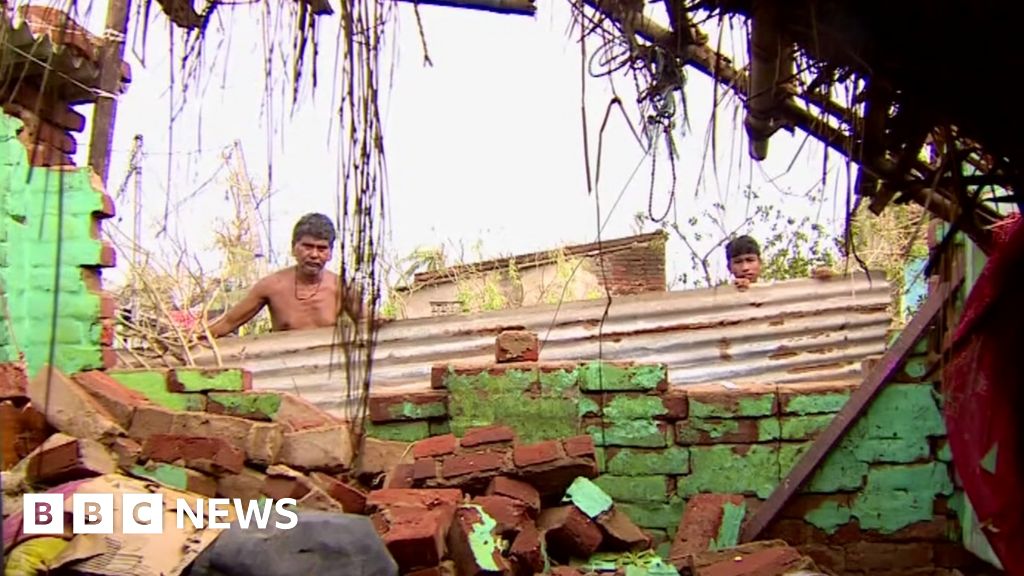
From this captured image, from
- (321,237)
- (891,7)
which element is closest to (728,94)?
(891,7)

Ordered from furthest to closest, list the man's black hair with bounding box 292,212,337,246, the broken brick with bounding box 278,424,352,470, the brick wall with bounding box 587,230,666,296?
the brick wall with bounding box 587,230,666,296 → the man's black hair with bounding box 292,212,337,246 → the broken brick with bounding box 278,424,352,470

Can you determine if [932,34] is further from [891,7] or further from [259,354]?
[259,354]

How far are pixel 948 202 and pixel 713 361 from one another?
339 cm

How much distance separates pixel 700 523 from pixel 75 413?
3.02 metres

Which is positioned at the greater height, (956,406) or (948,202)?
(948,202)

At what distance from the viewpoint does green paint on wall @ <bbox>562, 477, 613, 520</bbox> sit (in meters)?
4.89

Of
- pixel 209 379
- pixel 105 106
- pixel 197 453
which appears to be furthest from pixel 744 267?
pixel 105 106

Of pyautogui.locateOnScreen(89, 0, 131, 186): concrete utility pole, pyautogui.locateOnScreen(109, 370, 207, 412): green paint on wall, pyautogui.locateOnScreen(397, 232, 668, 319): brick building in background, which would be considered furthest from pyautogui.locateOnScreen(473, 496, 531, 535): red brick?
pyautogui.locateOnScreen(397, 232, 668, 319): brick building in background

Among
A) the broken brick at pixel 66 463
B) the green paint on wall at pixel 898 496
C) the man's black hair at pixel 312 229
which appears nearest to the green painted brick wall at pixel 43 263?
the broken brick at pixel 66 463

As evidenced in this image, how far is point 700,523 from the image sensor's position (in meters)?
5.14

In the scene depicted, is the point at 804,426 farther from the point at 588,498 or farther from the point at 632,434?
the point at 588,498

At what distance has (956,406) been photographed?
9.42ft

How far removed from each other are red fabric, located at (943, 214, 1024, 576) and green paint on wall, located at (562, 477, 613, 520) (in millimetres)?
2237

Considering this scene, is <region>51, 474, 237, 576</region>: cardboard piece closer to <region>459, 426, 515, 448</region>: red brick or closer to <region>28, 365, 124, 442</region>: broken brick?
<region>28, 365, 124, 442</region>: broken brick
